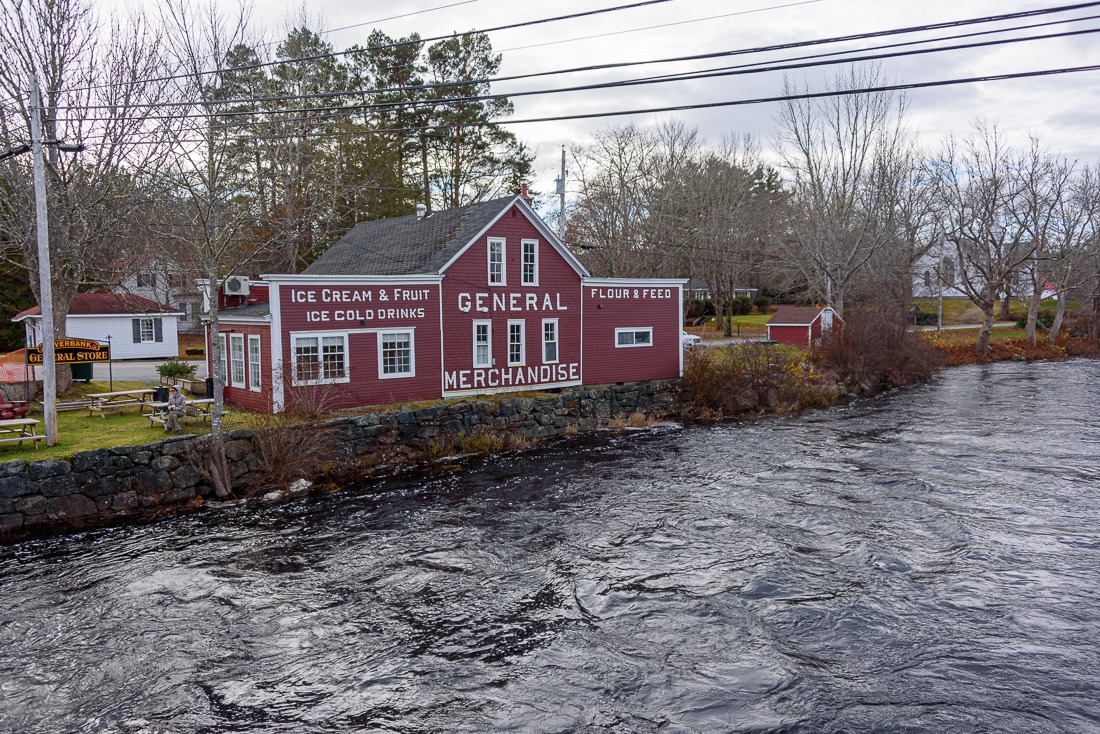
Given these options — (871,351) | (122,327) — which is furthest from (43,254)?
(871,351)

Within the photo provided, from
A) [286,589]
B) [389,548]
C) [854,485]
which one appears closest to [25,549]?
[286,589]

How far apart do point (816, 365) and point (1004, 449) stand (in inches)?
553

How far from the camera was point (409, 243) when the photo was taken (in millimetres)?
26547

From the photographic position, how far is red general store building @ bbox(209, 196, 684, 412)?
20859mm

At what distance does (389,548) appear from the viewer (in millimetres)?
13844

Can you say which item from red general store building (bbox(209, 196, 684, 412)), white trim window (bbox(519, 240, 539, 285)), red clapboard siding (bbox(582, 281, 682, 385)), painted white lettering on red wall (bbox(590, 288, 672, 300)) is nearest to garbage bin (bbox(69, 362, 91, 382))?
red general store building (bbox(209, 196, 684, 412))

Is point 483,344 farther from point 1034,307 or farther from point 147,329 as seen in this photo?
point 1034,307

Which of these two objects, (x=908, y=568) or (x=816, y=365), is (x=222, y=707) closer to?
(x=908, y=568)

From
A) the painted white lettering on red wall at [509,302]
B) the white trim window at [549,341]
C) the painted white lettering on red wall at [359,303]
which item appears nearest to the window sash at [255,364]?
the painted white lettering on red wall at [359,303]

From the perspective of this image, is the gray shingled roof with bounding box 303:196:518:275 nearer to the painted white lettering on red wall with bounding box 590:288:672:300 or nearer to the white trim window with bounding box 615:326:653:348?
the painted white lettering on red wall with bounding box 590:288:672:300

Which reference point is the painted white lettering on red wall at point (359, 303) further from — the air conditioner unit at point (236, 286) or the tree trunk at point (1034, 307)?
the tree trunk at point (1034, 307)

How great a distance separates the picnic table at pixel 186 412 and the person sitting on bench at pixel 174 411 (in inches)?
4.0

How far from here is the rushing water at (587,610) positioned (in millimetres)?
8523

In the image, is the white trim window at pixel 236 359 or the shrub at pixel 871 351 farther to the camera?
the shrub at pixel 871 351
